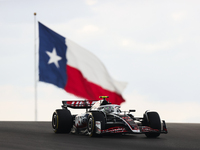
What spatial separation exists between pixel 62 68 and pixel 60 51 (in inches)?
55.2

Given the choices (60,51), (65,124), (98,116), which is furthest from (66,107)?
(60,51)

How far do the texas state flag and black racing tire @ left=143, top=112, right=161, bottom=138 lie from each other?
309 inches

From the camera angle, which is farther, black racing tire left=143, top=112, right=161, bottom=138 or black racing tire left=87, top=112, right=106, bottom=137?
black racing tire left=143, top=112, right=161, bottom=138

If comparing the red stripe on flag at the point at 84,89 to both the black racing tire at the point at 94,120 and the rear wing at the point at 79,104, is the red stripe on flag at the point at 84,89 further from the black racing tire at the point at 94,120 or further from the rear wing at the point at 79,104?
the black racing tire at the point at 94,120

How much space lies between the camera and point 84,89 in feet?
81.7

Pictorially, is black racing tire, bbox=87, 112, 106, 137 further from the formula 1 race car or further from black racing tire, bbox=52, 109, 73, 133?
black racing tire, bbox=52, 109, 73, 133

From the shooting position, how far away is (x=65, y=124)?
17.7 m

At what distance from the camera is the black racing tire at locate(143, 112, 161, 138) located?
15.9 meters

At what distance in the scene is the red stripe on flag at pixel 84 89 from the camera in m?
24.5

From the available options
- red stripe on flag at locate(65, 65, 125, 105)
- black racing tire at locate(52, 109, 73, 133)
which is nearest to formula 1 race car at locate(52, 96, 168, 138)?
black racing tire at locate(52, 109, 73, 133)

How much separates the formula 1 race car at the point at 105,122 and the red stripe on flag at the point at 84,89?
5.56 meters

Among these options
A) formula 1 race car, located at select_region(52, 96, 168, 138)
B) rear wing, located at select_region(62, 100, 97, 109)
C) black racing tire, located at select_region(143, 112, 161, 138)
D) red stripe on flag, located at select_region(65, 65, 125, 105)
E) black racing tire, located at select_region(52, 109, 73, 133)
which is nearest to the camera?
formula 1 race car, located at select_region(52, 96, 168, 138)

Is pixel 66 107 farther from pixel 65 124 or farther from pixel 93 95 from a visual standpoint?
pixel 93 95

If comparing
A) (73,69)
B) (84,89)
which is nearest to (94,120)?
(84,89)
